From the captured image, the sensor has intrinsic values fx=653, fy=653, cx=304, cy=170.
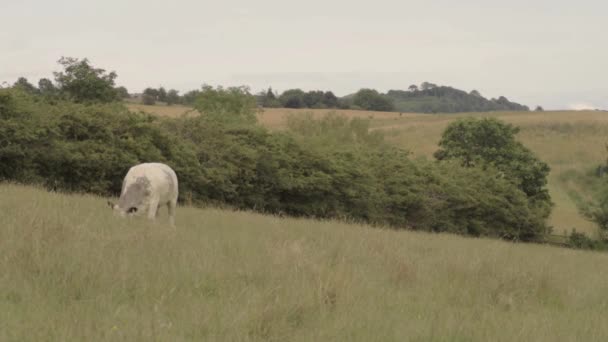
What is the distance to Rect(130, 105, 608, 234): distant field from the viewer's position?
8838 cm

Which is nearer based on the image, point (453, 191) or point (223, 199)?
point (223, 199)

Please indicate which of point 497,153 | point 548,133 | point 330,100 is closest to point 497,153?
point 497,153

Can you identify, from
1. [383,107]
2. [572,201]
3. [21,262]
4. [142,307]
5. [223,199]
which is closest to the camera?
[142,307]

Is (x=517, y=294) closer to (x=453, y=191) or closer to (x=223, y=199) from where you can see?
(x=223, y=199)

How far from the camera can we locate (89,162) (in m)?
25.0

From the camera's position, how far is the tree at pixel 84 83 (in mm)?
44875

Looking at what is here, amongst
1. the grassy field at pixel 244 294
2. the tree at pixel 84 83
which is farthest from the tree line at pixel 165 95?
the grassy field at pixel 244 294

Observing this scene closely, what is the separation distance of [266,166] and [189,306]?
1072 inches

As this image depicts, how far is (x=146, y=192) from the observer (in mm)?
12766

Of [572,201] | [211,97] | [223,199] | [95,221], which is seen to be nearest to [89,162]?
[223,199]

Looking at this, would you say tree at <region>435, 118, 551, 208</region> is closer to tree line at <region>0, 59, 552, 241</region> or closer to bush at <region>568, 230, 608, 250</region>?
tree line at <region>0, 59, 552, 241</region>

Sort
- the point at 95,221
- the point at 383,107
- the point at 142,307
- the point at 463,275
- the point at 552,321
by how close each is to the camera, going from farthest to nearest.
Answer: the point at 383,107 → the point at 95,221 → the point at 463,275 → the point at 552,321 → the point at 142,307

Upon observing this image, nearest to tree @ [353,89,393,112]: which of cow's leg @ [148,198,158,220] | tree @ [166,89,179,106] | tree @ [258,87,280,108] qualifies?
tree @ [258,87,280,108]

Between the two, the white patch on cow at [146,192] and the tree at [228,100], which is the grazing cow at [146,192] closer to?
the white patch on cow at [146,192]
